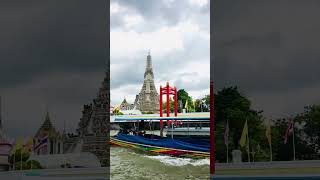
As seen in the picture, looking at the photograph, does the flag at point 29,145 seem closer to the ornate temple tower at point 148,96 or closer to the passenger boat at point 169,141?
Answer: the passenger boat at point 169,141

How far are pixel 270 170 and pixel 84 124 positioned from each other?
308 centimetres

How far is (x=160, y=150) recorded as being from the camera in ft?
42.3

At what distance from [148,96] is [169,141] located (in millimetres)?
3131

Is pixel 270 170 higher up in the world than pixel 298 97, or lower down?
lower down

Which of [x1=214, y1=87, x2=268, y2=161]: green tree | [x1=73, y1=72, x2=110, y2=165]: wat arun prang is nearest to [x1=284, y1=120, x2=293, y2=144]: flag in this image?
[x1=214, y1=87, x2=268, y2=161]: green tree

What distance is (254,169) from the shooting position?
682 cm

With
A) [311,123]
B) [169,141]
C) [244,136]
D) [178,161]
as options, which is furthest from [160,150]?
[311,123]

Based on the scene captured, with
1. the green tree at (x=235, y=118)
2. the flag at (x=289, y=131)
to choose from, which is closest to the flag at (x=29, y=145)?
the green tree at (x=235, y=118)

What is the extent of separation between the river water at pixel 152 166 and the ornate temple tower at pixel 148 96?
2.29 metres

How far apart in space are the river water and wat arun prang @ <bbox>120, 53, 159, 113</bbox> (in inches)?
66.8

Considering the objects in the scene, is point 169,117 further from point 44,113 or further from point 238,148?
point 44,113

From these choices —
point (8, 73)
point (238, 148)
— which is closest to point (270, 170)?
point (238, 148)

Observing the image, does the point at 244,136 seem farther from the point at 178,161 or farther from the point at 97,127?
the point at 178,161

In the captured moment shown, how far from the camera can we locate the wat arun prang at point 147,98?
565 inches
